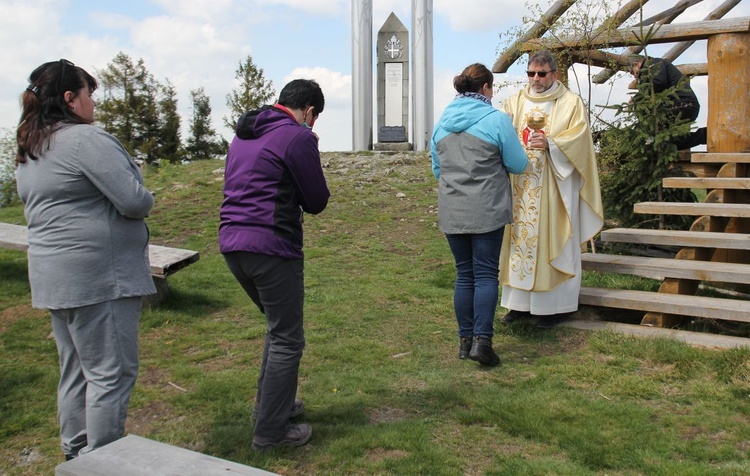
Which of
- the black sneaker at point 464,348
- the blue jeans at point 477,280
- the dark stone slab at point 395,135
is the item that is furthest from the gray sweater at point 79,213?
the dark stone slab at point 395,135

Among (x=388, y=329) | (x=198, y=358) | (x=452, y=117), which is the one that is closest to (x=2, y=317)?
(x=198, y=358)

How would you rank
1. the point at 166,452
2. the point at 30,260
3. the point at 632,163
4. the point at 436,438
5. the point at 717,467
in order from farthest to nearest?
1. the point at 632,163
2. the point at 436,438
3. the point at 717,467
4. the point at 30,260
5. the point at 166,452

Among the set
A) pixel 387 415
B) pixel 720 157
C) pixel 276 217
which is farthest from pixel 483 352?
pixel 720 157

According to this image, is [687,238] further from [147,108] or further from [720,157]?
[147,108]

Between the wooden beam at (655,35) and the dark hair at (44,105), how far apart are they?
5.70m

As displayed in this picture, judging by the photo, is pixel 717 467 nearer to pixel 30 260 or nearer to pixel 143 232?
pixel 143 232

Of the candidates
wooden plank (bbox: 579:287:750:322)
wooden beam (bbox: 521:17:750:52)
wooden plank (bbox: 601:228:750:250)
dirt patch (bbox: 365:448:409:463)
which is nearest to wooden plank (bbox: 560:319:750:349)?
wooden plank (bbox: 579:287:750:322)

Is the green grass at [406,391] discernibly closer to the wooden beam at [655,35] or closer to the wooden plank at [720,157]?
the wooden plank at [720,157]

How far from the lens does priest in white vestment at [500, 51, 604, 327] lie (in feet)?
17.3

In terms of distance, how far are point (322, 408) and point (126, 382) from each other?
4.13 ft

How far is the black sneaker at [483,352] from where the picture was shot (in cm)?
466

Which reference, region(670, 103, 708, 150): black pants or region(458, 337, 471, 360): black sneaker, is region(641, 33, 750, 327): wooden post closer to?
region(670, 103, 708, 150): black pants

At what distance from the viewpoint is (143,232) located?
309 cm

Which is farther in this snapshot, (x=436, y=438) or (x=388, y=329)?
(x=388, y=329)
